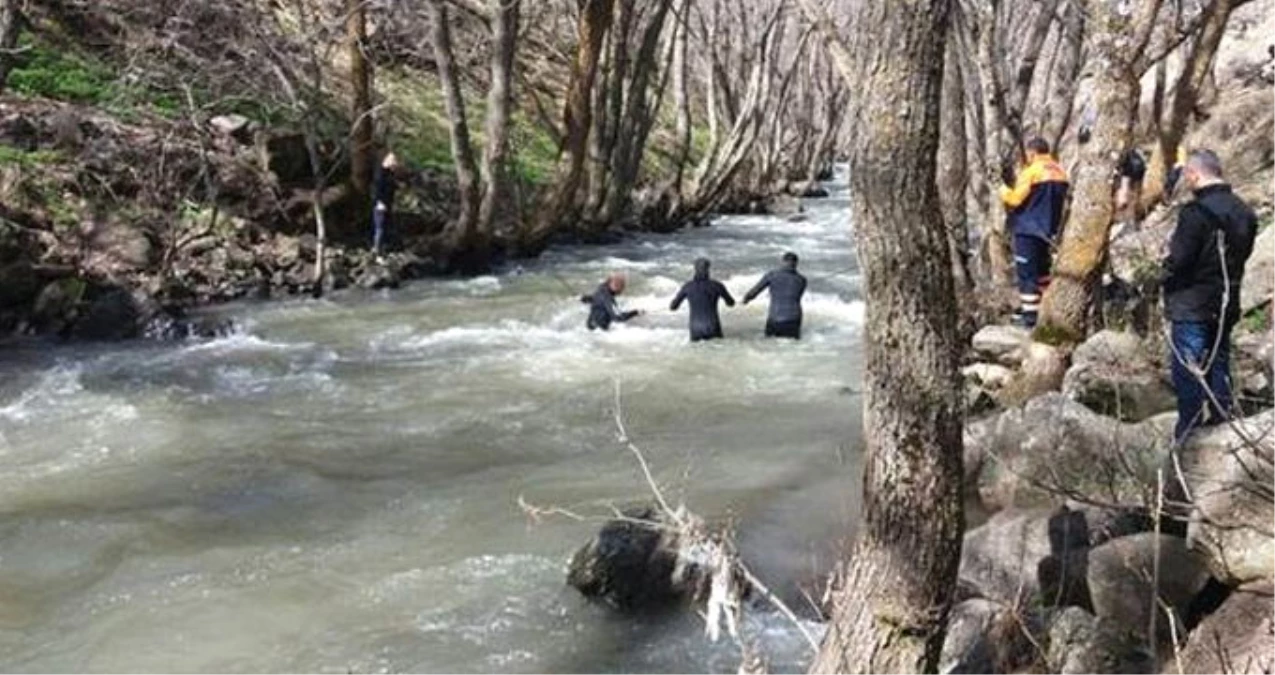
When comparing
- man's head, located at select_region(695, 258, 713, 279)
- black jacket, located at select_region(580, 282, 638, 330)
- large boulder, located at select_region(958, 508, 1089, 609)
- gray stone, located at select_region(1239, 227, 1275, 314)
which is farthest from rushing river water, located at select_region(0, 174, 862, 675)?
gray stone, located at select_region(1239, 227, 1275, 314)

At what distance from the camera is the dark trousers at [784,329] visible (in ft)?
47.5

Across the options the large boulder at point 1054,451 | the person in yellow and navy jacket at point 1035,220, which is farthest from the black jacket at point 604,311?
the large boulder at point 1054,451

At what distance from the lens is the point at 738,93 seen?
123 ft

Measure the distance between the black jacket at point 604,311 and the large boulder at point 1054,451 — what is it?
683 cm

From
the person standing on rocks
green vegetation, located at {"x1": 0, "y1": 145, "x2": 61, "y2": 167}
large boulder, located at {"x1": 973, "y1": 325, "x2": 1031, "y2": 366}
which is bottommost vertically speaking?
large boulder, located at {"x1": 973, "y1": 325, "x2": 1031, "y2": 366}

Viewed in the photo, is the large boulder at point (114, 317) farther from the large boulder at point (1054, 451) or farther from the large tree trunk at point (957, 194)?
the large boulder at point (1054, 451)

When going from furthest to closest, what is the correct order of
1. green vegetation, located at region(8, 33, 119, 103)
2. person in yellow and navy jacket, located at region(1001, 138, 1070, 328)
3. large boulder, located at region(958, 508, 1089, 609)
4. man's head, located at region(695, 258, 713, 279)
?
green vegetation, located at region(8, 33, 119, 103) → man's head, located at region(695, 258, 713, 279) → person in yellow and navy jacket, located at region(1001, 138, 1070, 328) → large boulder, located at region(958, 508, 1089, 609)

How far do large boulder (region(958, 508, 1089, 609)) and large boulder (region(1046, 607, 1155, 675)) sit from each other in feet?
1.37

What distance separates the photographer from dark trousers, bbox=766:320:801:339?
1448 cm

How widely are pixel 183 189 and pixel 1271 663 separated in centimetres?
1550

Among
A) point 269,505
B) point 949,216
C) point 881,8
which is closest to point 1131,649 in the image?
point 881,8

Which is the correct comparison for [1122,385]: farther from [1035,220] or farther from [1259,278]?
[1259,278]

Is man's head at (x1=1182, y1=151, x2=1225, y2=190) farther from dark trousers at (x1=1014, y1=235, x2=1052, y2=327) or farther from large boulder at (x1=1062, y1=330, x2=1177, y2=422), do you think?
dark trousers at (x1=1014, y1=235, x2=1052, y2=327)

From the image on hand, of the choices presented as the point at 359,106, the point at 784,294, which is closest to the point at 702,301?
the point at 784,294
